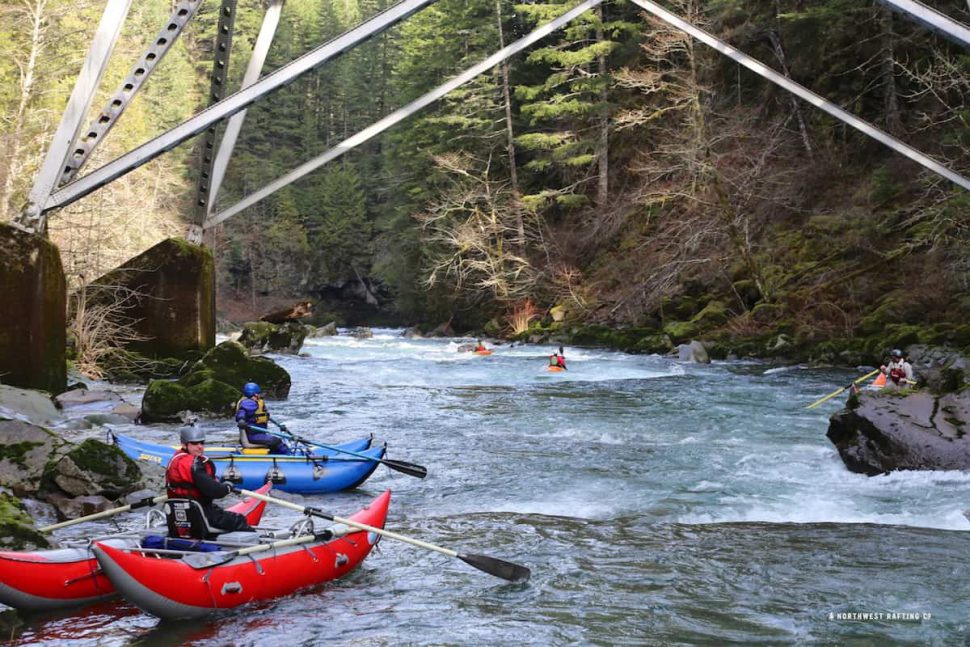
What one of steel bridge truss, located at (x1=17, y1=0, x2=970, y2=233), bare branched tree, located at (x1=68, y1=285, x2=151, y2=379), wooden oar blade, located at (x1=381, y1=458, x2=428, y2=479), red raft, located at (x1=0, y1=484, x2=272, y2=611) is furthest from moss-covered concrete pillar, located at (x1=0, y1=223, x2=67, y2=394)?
red raft, located at (x1=0, y1=484, x2=272, y2=611)

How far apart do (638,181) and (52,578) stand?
32185mm

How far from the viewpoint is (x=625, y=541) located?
8281 millimetres

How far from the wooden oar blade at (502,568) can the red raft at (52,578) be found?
2670 millimetres

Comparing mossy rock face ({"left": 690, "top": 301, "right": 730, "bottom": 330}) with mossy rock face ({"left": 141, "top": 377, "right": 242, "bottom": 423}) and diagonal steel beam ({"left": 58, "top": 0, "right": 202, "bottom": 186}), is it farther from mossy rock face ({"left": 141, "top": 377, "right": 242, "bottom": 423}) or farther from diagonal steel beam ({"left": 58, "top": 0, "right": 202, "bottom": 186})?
diagonal steel beam ({"left": 58, "top": 0, "right": 202, "bottom": 186})

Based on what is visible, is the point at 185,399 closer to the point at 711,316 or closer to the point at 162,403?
the point at 162,403

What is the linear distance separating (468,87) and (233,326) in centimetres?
1946

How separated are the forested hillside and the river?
7931 millimetres

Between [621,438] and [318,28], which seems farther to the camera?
[318,28]

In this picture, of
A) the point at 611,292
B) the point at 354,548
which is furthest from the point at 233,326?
the point at 354,548

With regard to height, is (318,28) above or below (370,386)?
above

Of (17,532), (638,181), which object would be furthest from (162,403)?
(638,181)

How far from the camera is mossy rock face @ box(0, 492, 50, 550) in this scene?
6.68m

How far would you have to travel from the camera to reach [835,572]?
7.30 meters

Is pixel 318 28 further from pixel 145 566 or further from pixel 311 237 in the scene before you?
pixel 145 566
